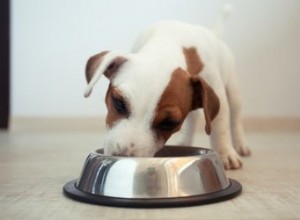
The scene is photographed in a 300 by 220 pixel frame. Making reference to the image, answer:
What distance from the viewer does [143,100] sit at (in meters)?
1.35

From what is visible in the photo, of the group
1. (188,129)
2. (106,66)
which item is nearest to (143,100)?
(106,66)

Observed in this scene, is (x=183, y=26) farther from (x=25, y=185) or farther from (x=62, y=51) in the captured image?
(x=62, y=51)

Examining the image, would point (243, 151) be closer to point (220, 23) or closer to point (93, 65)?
point (220, 23)

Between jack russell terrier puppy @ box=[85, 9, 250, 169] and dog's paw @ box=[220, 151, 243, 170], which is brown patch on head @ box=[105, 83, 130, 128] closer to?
jack russell terrier puppy @ box=[85, 9, 250, 169]

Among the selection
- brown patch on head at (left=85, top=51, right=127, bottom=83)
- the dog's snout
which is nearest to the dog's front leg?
brown patch on head at (left=85, top=51, right=127, bottom=83)

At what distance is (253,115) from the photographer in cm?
385

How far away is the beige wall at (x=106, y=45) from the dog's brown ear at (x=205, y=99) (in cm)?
229

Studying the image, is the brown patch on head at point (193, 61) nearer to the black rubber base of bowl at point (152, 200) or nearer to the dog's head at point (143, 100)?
the dog's head at point (143, 100)

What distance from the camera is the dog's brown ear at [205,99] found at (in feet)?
4.97

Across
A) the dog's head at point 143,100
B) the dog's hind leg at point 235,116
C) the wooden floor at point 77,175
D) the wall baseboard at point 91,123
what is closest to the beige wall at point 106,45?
the wall baseboard at point 91,123

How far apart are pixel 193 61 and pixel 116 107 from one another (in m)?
0.47

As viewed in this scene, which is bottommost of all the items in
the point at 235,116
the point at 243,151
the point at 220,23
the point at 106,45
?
the point at 243,151

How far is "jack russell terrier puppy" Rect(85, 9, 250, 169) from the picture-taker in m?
1.35

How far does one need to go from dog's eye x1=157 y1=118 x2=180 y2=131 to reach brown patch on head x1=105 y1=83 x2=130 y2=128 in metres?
0.10
